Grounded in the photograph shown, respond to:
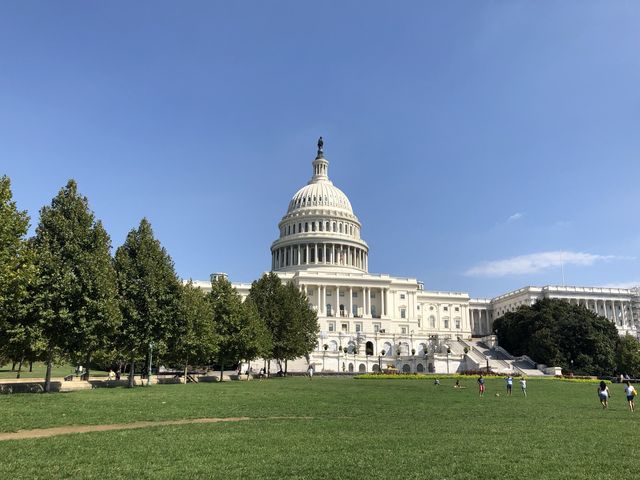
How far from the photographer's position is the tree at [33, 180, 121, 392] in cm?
3875

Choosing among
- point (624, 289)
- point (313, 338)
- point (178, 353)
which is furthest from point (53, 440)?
point (624, 289)

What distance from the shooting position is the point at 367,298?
14550cm

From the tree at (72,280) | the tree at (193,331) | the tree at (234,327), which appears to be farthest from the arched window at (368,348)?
the tree at (72,280)

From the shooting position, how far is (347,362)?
352 feet

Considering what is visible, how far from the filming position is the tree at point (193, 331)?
51.5m

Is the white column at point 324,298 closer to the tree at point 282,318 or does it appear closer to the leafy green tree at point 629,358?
the tree at point 282,318

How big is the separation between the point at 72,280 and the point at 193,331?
18396mm

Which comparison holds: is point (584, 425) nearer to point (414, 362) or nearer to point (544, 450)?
point (544, 450)

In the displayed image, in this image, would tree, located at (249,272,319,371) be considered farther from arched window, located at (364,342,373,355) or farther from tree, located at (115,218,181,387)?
arched window, located at (364,342,373,355)

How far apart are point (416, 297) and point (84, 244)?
410 ft

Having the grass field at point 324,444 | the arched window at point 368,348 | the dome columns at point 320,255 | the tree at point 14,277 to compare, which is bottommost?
the grass field at point 324,444

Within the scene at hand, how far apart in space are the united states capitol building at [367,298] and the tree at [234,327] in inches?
1818

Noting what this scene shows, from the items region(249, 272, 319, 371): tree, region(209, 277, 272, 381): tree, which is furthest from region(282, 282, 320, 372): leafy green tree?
region(209, 277, 272, 381): tree

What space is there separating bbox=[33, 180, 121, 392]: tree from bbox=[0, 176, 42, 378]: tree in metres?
1.04
